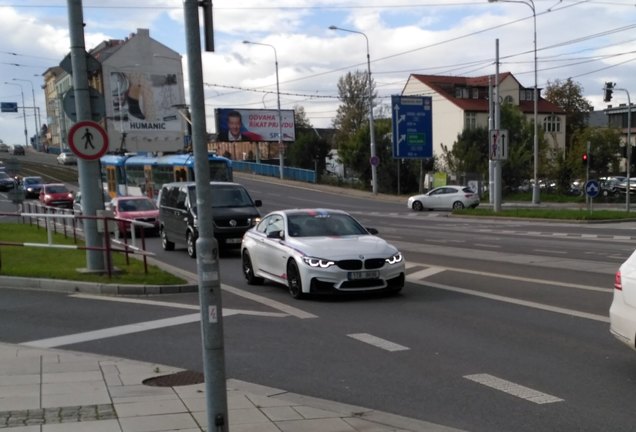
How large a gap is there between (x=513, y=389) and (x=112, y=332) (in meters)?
5.16

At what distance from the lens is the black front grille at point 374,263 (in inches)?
443

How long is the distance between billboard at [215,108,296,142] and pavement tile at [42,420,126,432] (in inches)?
3100

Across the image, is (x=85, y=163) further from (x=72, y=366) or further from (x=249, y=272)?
(x=72, y=366)

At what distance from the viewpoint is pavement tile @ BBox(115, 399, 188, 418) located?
5629mm

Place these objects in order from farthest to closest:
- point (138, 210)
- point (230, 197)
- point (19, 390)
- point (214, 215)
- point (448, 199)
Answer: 1. point (448, 199)
2. point (138, 210)
3. point (230, 197)
4. point (214, 215)
5. point (19, 390)

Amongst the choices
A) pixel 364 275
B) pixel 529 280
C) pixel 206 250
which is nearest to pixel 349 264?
pixel 364 275

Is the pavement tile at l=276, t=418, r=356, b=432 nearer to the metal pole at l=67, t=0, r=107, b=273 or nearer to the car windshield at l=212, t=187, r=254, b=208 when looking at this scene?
the metal pole at l=67, t=0, r=107, b=273

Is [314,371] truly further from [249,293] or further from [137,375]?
[249,293]

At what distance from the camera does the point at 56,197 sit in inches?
1800

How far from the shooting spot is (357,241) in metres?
11.9

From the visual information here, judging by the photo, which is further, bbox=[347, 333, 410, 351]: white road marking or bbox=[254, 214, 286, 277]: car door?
bbox=[254, 214, 286, 277]: car door

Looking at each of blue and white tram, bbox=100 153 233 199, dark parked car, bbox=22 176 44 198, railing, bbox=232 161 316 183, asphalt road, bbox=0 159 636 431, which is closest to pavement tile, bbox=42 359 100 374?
asphalt road, bbox=0 159 636 431

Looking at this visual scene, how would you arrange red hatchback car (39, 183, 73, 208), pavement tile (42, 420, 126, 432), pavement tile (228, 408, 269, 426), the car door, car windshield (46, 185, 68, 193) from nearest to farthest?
pavement tile (42, 420, 126, 432) → pavement tile (228, 408, 269, 426) → the car door → red hatchback car (39, 183, 73, 208) → car windshield (46, 185, 68, 193)

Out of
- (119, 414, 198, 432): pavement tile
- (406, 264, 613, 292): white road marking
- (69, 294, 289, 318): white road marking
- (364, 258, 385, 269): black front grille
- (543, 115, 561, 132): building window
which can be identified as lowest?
(406, 264, 613, 292): white road marking
